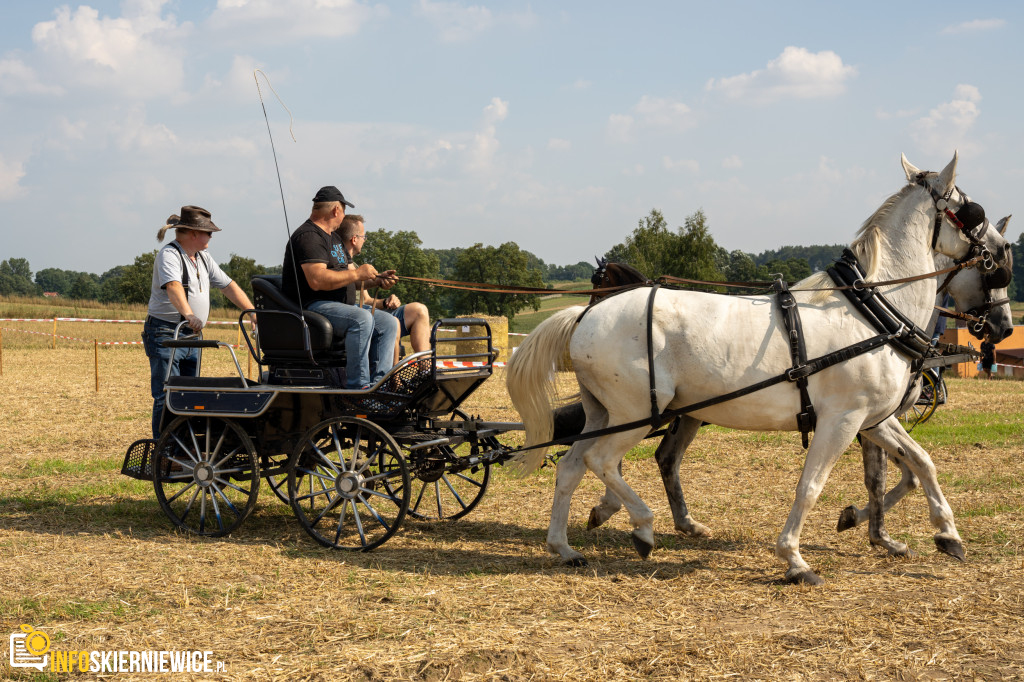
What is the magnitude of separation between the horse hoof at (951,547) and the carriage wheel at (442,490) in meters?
2.92

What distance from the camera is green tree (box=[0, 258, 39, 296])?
10200 cm

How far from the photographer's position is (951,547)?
204 inches

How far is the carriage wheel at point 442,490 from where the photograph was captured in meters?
5.74

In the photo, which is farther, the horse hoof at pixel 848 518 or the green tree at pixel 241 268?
the green tree at pixel 241 268

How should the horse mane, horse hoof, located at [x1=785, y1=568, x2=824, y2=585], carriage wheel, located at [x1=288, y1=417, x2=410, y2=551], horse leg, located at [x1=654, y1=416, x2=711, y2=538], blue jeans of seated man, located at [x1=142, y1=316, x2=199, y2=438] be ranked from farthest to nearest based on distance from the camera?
1. blue jeans of seated man, located at [x1=142, y1=316, x2=199, y2=438]
2. horse leg, located at [x1=654, y1=416, x2=711, y2=538]
3. carriage wheel, located at [x1=288, y1=417, x2=410, y2=551]
4. the horse mane
5. horse hoof, located at [x1=785, y1=568, x2=824, y2=585]

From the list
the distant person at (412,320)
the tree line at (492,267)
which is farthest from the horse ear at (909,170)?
the tree line at (492,267)

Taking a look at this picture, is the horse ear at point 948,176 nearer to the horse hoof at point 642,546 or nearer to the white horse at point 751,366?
the white horse at point 751,366

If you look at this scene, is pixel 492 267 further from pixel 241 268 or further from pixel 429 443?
pixel 429 443

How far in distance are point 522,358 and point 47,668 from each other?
9.97 ft

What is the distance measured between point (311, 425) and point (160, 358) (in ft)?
4.44

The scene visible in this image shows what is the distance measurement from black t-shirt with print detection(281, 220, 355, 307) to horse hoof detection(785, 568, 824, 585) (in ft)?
10.9

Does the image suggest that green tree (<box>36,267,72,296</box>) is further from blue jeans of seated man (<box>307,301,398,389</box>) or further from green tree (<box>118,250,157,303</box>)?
blue jeans of seated man (<box>307,301,398,389</box>)

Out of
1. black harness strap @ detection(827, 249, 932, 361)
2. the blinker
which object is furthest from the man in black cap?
the blinker

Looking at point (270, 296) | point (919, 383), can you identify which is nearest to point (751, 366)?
point (919, 383)
